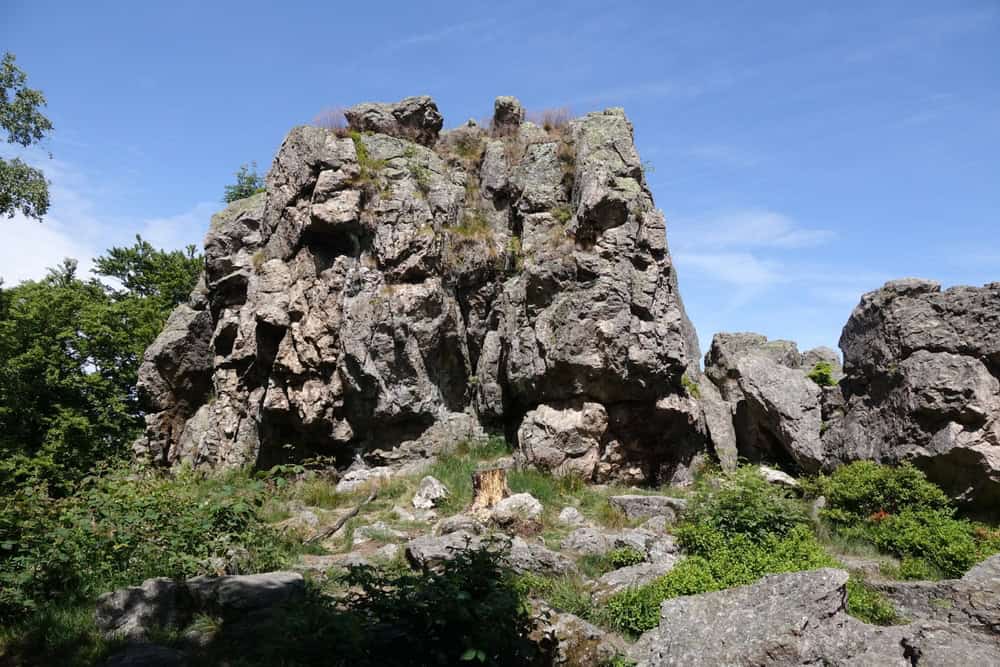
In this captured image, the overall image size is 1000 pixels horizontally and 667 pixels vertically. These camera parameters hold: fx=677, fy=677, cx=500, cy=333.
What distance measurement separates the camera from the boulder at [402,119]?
67.1ft

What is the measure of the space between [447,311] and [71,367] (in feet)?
61.8

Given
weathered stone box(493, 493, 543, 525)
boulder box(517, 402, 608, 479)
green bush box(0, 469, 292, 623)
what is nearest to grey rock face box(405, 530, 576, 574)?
weathered stone box(493, 493, 543, 525)

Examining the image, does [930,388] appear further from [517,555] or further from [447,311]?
[447,311]

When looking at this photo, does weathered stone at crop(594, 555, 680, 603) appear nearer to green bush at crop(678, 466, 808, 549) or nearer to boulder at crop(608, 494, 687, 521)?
green bush at crop(678, 466, 808, 549)

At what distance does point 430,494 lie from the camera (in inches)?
564

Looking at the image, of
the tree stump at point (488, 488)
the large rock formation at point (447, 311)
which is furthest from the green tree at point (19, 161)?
the tree stump at point (488, 488)

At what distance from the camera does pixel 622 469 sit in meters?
16.7

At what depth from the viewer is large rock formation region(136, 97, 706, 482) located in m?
16.5

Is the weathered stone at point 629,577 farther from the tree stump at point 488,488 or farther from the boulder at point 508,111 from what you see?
the boulder at point 508,111

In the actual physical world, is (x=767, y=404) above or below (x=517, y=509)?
above

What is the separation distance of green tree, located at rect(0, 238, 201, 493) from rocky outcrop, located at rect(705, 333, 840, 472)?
20999mm

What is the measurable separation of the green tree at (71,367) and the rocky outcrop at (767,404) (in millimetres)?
20999

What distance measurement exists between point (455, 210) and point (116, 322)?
18112 mm

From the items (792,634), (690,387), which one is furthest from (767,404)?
(792,634)
